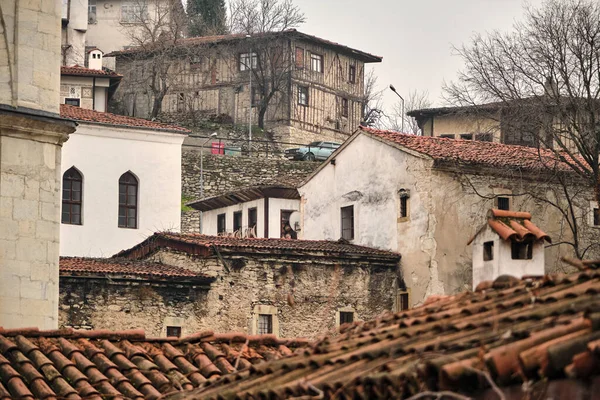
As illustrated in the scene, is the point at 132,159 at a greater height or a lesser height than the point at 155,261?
greater

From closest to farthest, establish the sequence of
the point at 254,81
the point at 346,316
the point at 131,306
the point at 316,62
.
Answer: the point at 131,306
the point at 346,316
the point at 254,81
the point at 316,62

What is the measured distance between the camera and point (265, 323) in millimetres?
31969

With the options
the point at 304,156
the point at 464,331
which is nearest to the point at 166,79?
the point at 304,156

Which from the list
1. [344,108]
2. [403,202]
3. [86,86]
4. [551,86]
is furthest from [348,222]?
[344,108]

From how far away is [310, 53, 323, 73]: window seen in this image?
6706cm

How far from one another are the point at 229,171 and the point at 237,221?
11.2 metres

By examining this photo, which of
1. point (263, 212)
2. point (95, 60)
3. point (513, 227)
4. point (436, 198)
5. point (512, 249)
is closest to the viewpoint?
point (512, 249)

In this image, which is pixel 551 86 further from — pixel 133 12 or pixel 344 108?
pixel 133 12

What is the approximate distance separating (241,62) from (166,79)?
144 inches

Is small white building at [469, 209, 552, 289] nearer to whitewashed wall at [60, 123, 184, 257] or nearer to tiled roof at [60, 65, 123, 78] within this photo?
whitewashed wall at [60, 123, 184, 257]

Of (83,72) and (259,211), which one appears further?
(83,72)

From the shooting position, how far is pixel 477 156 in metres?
35.0

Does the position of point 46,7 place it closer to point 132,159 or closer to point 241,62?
point 132,159

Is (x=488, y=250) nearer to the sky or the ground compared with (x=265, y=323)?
nearer to the sky
